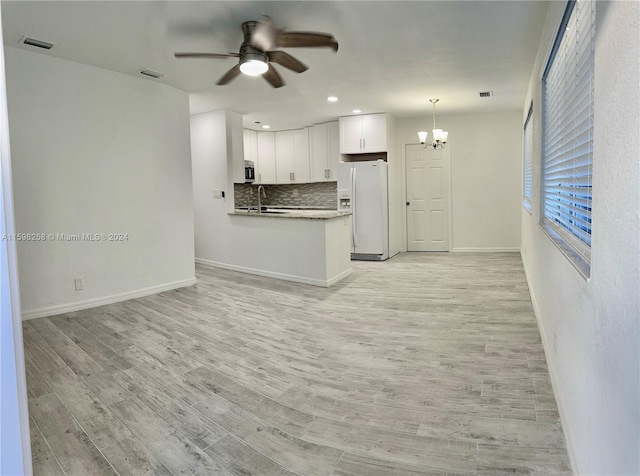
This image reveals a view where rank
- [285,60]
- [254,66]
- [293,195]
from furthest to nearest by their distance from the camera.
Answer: [293,195], [285,60], [254,66]

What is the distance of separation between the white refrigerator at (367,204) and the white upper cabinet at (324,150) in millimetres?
803

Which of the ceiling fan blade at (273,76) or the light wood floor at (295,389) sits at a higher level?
the ceiling fan blade at (273,76)

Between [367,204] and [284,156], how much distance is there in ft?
8.19

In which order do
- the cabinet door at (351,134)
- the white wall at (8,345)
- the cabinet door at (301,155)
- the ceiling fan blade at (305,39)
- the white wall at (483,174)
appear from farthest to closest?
the cabinet door at (301,155) < the white wall at (483,174) < the cabinet door at (351,134) < the ceiling fan blade at (305,39) < the white wall at (8,345)

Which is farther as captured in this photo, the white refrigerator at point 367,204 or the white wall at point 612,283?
the white refrigerator at point 367,204

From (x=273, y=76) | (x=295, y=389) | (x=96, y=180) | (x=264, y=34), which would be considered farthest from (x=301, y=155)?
(x=295, y=389)

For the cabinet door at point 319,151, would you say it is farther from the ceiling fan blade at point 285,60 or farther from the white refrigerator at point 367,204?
the ceiling fan blade at point 285,60

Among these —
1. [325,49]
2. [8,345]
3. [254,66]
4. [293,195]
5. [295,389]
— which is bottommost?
[295,389]

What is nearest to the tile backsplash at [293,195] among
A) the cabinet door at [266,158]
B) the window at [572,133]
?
the cabinet door at [266,158]

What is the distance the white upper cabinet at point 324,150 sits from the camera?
25.4 ft

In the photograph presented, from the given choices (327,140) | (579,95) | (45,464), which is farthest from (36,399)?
(327,140)

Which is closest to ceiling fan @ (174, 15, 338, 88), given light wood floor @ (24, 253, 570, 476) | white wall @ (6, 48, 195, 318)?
white wall @ (6, 48, 195, 318)

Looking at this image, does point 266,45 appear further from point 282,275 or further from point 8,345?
point 282,275

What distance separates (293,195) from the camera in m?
8.83
